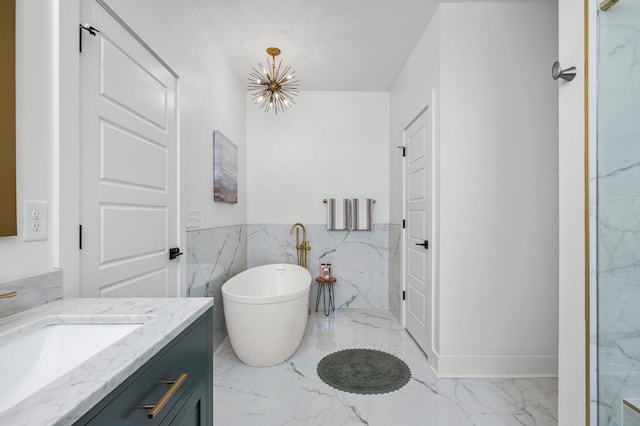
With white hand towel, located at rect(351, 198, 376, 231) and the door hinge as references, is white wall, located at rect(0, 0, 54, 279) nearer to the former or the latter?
the door hinge

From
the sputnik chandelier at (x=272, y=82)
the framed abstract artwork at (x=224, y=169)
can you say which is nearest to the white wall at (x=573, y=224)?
the sputnik chandelier at (x=272, y=82)

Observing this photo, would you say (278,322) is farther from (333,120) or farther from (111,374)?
(333,120)

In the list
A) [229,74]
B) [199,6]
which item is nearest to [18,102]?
[199,6]

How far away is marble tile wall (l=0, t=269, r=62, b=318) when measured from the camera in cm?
84

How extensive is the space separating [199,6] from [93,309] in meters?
2.22

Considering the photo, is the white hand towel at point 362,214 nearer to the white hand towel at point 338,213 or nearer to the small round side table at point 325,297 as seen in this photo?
the white hand towel at point 338,213

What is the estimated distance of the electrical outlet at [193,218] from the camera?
211cm

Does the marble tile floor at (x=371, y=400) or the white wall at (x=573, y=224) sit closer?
the white wall at (x=573, y=224)

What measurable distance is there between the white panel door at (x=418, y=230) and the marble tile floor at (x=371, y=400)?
0.38m

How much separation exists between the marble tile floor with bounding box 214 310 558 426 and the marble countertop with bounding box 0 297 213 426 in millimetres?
1119

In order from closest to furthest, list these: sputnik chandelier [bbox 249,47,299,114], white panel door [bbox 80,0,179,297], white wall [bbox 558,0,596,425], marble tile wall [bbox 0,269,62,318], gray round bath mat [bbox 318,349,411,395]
Result: marble tile wall [bbox 0,269,62,318] < white wall [bbox 558,0,596,425] < white panel door [bbox 80,0,179,297] < gray round bath mat [bbox 318,349,411,395] < sputnik chandelier [bbox 249,47,299,114]

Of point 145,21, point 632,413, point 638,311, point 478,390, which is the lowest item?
point 478,390

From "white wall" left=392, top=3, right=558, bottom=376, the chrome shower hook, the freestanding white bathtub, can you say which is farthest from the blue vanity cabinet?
"white wall" left=392, top=3, right=558, bottom=376

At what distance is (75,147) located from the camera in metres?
1.14
